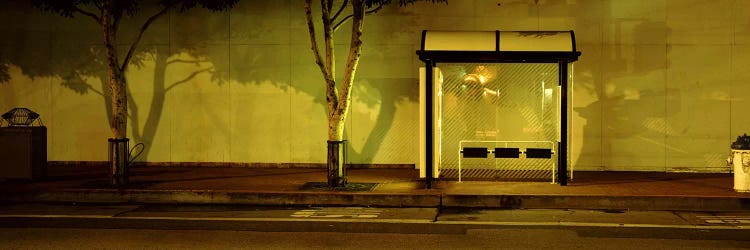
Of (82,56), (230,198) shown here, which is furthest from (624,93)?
(82,56)

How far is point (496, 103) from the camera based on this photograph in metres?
15.3

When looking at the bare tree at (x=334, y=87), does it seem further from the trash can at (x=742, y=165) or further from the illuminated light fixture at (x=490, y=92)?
the trash can at (x=742, y=165)

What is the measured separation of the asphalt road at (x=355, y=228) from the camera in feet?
28.1

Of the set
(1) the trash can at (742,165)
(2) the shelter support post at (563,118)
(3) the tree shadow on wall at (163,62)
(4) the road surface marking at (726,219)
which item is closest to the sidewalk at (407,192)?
(1) the trash can at (742,165)

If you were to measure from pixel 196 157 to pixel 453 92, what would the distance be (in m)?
6.19

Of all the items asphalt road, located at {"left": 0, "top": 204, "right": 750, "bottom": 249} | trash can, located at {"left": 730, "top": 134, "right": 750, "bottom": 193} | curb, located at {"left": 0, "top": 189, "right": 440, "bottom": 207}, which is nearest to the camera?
asphalt road, located at {"left": 0, "top": 204, "right": 750, "bottom": 249}

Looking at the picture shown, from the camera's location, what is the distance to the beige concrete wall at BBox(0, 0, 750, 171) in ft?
51.9

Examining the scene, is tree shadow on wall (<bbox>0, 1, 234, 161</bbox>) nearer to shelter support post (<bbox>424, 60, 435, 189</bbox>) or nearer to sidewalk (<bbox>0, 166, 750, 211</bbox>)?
sidewalk (<bbox>0, 166, 750, 211</bbox>)

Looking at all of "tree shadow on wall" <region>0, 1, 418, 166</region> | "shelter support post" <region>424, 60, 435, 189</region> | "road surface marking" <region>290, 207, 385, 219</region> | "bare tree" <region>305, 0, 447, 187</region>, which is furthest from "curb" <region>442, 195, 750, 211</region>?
"tree shadow on wall" <region>0, 1, 418, 166</region>

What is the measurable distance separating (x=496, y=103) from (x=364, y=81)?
9.97 ft

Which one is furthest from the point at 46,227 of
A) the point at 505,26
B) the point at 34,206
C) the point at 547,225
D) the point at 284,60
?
the point at 505,26

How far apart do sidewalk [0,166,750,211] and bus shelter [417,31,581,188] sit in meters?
0.68

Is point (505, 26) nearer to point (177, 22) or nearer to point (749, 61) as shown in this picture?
point (749, 61)

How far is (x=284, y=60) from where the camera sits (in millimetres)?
16734
